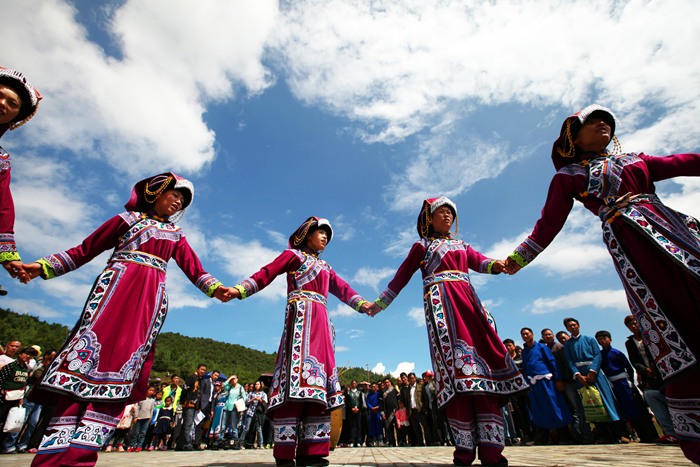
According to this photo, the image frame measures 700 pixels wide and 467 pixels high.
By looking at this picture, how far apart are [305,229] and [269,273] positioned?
836 mm

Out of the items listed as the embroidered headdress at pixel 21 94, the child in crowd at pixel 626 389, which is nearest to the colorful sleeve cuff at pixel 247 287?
the embroidered headdress at pixel 21 94

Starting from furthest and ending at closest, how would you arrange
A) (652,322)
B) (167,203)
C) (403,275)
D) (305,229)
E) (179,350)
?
(179,350) → (305,229) → (403,275) → (167,203) → (652,322)

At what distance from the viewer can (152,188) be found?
3633mm

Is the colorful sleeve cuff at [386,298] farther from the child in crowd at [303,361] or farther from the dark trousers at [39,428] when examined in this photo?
the dark trousers at [39,428]

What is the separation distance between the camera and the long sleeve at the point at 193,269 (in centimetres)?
363

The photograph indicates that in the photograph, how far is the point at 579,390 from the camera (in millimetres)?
6461

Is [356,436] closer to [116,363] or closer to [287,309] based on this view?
[287,309]

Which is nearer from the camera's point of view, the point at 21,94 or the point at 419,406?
the point at 21,94

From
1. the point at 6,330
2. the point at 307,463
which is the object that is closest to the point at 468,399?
the point at 307,463

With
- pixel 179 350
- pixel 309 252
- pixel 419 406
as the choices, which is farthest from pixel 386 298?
pixel 179 350

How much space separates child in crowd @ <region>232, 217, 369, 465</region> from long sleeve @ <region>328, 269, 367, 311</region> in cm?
37

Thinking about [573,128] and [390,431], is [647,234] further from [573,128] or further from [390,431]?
[390,431]

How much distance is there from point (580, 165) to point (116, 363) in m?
4.23

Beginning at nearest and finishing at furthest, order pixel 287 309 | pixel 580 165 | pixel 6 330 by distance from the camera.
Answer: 1. pixel 580 165
2. pixel 287 309
3. pixel 6 330
